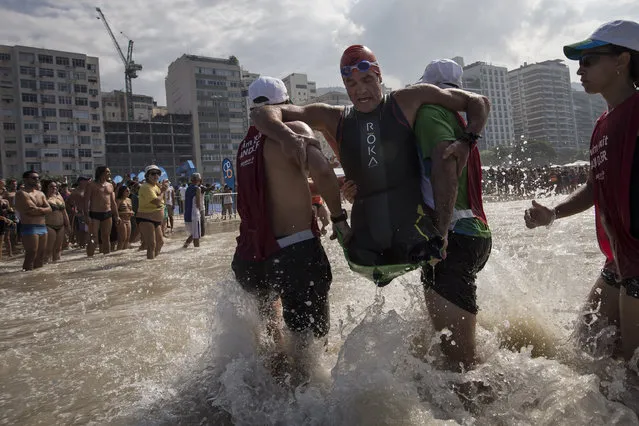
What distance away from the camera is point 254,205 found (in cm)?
280

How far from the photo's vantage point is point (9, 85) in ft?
286

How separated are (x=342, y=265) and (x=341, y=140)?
527 cm

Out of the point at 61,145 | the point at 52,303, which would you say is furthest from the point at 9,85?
the point at 52,303

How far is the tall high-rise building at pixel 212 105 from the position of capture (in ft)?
353

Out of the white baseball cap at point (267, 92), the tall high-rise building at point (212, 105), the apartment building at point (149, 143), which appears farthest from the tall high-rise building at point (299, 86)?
the white baseball cap at point (267, 92)

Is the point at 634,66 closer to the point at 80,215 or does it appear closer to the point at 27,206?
the point at 27,206

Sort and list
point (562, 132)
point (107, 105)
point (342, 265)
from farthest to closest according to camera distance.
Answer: point (562, 132)
point (107, 105)
point (342, 265)

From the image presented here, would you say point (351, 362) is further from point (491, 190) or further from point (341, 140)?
point (491, 190)

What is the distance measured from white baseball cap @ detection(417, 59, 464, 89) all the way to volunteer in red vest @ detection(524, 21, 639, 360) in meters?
0.65

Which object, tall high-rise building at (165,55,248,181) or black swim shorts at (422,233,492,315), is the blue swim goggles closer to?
black swim shorts at (422,233,492,315)

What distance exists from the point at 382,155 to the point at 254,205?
32.8 inches

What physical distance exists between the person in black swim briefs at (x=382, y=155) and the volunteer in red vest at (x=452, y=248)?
A: 6 centimetres

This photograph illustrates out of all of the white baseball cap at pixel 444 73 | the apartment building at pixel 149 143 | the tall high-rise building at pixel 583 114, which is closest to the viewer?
the white baseball cap at pixel 444 73

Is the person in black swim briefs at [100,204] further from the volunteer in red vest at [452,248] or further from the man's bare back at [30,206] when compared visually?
the volunteer in red vest at [452,248]
